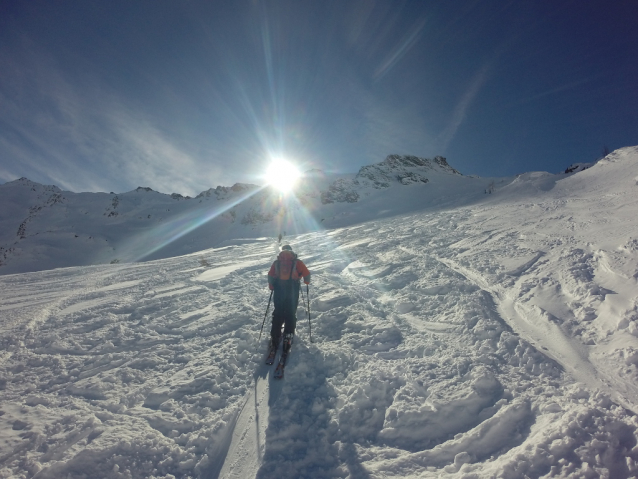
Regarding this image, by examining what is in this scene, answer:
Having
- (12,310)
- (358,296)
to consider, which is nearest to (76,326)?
(12,310)

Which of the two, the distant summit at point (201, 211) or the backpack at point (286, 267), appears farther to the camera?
the distant summit at point (201, 211)

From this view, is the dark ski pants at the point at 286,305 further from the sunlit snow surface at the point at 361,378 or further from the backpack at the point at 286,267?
the sunlit snow surface at the point at 361,378

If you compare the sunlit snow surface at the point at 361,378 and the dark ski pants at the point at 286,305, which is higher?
the dark ski pants at the point at 286,305

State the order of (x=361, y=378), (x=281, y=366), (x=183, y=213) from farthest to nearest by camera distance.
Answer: (x=183, y=213) < (x=281, y=366) < (x=361, y=378)

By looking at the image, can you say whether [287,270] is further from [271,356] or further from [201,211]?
[201,211]

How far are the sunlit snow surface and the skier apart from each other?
45cm

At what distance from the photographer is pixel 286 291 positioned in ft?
18.4

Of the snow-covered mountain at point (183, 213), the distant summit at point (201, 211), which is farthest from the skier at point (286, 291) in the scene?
the snow-covered mountain at point (183, 213)

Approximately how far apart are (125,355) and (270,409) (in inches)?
122

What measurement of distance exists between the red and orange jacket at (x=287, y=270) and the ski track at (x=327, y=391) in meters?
1.18

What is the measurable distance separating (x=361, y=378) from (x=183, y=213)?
2160 inches

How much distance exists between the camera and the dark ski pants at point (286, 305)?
543 cm

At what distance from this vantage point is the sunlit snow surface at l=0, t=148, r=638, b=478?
120 inches

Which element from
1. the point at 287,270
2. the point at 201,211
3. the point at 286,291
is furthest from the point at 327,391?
the point at 201,211
